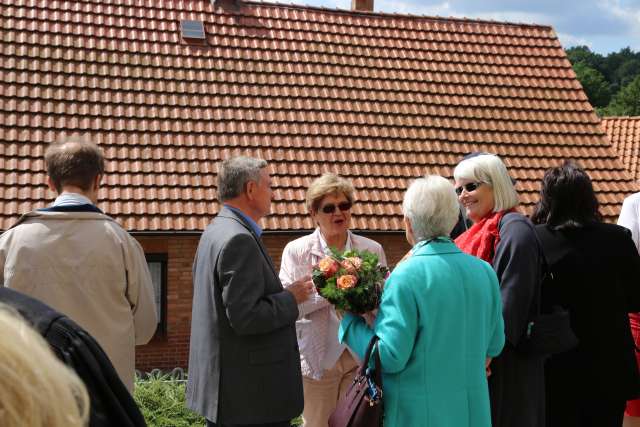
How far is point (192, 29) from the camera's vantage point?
12.5 metres

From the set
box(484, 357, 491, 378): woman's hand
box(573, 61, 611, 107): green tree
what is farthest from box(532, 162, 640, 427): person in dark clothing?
box(573, 61, 611, 107): green tree

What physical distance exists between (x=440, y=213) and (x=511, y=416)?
1160mm

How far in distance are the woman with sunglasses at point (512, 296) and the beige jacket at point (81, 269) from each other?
174 cm

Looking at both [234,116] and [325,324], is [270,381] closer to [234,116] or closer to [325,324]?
[325,324]

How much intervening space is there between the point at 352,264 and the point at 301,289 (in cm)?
37

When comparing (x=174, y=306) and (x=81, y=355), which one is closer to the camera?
(x=81, y=355)

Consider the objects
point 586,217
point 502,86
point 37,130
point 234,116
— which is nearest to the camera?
point 586,217

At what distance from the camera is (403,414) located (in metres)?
3.12

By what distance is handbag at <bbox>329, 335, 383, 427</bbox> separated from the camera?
311 centimetres

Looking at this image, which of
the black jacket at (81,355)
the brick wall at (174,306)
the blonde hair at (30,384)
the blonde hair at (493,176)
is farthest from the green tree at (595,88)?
the blonde hair at (30,384)

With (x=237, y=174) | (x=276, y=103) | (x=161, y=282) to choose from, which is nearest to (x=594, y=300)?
(x=237, y=174)

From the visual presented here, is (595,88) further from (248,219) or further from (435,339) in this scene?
(435,339)

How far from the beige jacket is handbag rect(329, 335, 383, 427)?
1.11 meters

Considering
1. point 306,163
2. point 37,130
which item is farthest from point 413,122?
point 37,130
